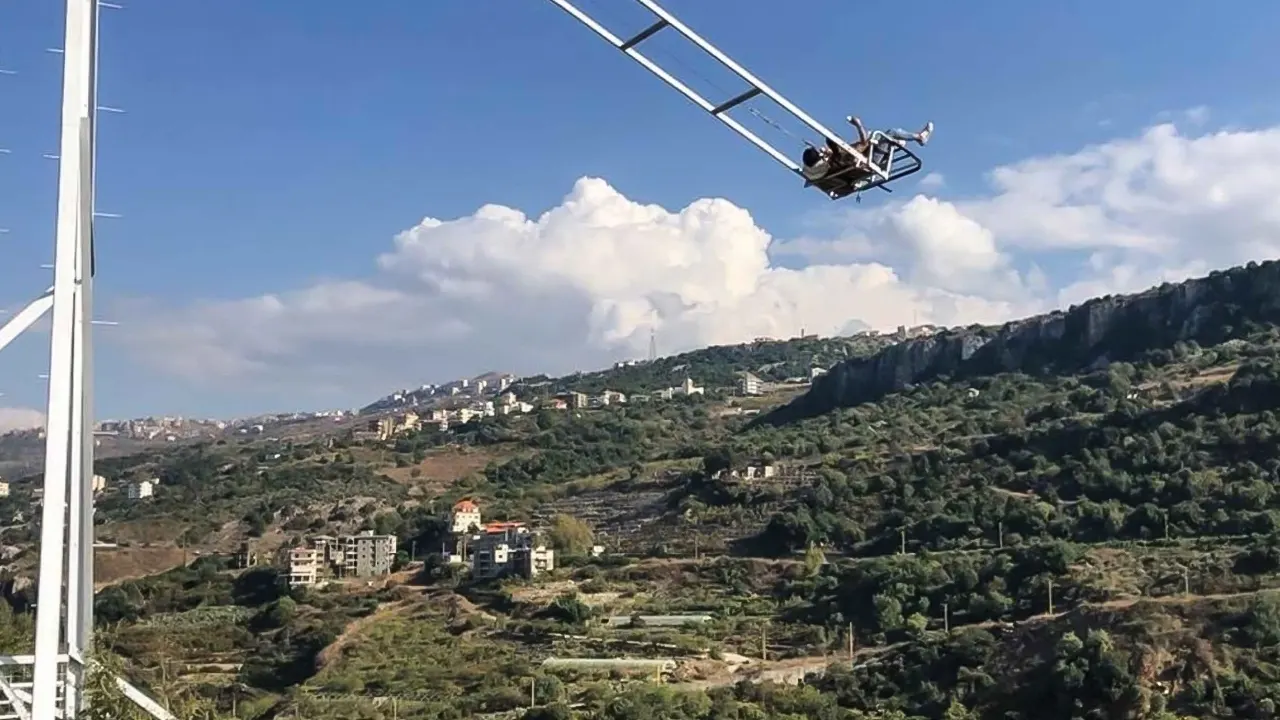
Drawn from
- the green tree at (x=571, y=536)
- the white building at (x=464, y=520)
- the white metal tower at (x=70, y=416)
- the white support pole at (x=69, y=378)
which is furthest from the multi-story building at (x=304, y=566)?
the white support pole at (x=69, y=378)

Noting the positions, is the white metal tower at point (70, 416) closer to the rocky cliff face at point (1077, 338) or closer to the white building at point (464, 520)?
the white building at point (464, 520)

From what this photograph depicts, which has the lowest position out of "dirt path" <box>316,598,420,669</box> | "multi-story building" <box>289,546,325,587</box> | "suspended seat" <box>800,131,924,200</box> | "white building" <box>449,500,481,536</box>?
"dirt path" <box>316,598,420,669</box>

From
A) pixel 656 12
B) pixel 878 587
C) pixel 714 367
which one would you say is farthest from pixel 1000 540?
pixel 714 367

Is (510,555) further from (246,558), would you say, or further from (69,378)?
(69,378)

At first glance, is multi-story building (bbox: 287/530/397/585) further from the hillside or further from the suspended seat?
the suspended seat

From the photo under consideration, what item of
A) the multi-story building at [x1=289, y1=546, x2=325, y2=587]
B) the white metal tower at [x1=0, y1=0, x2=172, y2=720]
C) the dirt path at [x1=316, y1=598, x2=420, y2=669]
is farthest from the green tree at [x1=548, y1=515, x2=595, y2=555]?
the white metal tower at [x1=0, y1=0, x2=172, y2=720]

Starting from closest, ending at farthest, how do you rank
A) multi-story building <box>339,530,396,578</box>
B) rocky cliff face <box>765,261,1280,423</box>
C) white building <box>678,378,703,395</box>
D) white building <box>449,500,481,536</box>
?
multi-story building <box>339,530,396,578</box>, white building <box>449,500,481,536</box>, rocky cliff face <box>765,261,1280,423</box>, white building <box>678,378,703,395</box>
